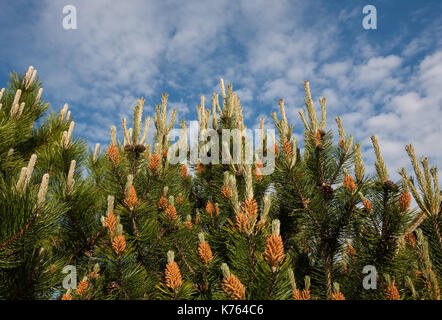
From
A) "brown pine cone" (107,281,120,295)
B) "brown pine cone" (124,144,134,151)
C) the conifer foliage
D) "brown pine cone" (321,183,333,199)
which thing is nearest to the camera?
the conifer foliage

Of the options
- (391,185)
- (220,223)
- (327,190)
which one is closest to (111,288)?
(220,223)

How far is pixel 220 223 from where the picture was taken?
317 centimetres

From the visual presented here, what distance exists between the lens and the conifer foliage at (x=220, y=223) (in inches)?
73.5

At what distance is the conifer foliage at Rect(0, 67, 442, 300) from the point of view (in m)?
1.87

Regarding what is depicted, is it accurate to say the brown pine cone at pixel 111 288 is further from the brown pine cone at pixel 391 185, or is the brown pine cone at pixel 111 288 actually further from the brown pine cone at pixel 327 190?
the brown pine cone at pixel 391 185

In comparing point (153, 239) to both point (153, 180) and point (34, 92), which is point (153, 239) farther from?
point (34, 92)

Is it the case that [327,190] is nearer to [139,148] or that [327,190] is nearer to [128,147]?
[139,148]

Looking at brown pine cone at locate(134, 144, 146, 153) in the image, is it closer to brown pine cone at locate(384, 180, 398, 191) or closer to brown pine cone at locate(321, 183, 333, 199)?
brown pine cone at locate(321, 183, 333, 199)

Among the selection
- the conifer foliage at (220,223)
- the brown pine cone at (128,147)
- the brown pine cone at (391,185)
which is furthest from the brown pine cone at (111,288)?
the brown pine cone at (391,185)

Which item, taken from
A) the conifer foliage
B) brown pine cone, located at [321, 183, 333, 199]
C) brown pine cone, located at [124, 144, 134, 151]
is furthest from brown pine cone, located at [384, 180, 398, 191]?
brown pine cone, located at [124, 144, 134, 151]
